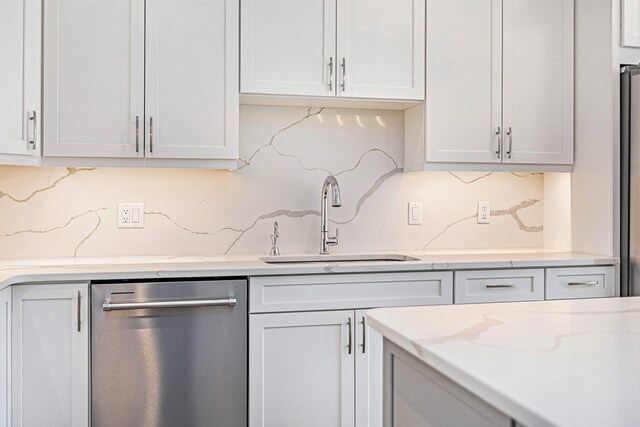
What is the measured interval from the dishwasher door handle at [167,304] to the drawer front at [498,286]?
3.34 feet

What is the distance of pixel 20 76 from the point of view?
243 centimetres

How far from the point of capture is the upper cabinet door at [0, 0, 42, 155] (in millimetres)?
2375

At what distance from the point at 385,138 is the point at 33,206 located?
5.79 feet

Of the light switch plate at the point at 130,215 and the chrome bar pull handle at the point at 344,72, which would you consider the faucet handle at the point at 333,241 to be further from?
the light switch plate at the point at 130,215

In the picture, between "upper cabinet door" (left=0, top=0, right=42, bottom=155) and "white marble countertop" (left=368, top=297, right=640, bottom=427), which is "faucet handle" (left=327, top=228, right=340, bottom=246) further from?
"white marble countertop" (left=368, top=297, right=640, bottom=427)

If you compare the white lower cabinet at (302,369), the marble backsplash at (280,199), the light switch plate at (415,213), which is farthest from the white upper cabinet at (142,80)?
the light switch plate at (415,213)

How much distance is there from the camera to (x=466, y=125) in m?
2.96

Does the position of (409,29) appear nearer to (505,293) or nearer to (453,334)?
(505,293)

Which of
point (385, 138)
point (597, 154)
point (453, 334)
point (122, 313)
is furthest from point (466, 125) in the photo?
→ point (453, 334)

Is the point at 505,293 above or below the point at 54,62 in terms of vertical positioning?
below

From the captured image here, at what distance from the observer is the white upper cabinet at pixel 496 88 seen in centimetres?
293

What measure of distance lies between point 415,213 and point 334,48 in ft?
3.25

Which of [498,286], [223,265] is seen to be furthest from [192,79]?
[498,286]

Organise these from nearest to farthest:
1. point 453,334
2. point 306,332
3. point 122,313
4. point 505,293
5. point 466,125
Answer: point 453,334 < point 122,313 < point 306,332 < point 505,293 < point 466,125
